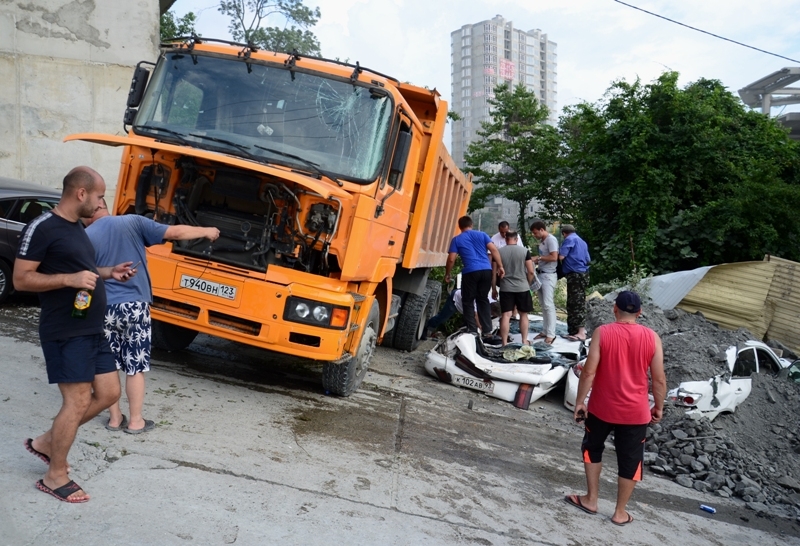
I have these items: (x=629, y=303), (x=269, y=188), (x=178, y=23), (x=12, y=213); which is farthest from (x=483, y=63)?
(x=629, y=303)

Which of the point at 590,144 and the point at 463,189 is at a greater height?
the point at 590,144

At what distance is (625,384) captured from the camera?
4.89m

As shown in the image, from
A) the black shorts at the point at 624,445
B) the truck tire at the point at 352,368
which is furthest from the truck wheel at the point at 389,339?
the black shorts at the point at 624,445

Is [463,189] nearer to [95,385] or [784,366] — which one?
[784,366]

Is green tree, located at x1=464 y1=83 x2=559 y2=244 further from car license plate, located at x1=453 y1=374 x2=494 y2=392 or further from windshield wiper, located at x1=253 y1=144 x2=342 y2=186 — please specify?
windshield wiper, located at x1=253 y1=144 x2=342 y2=186

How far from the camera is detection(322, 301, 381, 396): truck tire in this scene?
661 cm

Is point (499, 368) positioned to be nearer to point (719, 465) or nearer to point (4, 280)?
point (719, 465)

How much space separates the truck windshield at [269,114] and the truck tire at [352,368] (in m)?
1.49

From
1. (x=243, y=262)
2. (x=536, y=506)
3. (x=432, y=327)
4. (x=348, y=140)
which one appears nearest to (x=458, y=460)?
(x=536, y=506)

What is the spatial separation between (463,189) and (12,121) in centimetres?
847

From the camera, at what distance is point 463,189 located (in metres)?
11.7

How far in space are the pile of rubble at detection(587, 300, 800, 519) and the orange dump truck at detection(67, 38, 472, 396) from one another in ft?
10.3

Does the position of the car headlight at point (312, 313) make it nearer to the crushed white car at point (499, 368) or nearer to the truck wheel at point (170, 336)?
the truck wheel at point (170, 336)

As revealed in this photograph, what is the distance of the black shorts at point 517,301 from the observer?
9917 millimetres
